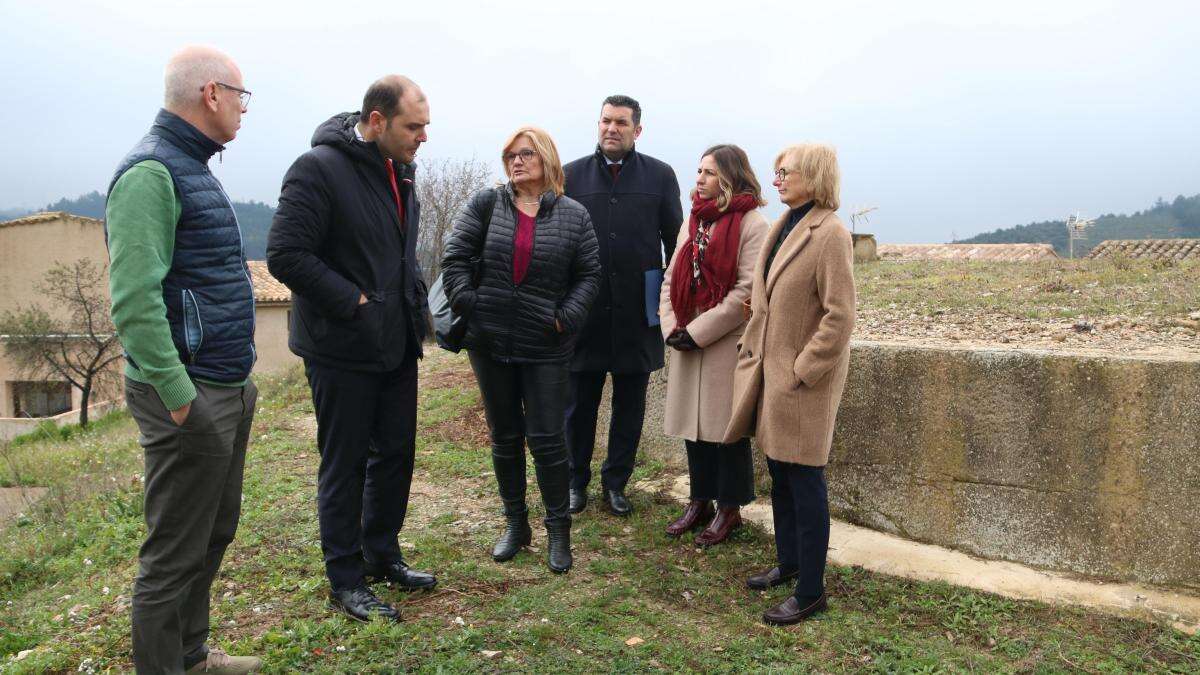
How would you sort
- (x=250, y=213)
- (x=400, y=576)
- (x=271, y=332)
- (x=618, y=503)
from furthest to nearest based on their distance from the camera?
(x=250, y=213)
(x=271, y=332)
(x=618, y=503)
(x=400, y=576)

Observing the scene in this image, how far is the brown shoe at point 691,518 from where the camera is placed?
14.5 ft

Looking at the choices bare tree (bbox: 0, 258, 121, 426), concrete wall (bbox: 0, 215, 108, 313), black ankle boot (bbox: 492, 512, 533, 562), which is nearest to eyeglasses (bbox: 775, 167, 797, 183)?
black ankle boot (bbox: 492, 512, 533, 562)

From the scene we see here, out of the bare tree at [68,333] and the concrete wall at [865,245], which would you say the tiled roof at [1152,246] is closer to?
the concrete wall at [865,245]

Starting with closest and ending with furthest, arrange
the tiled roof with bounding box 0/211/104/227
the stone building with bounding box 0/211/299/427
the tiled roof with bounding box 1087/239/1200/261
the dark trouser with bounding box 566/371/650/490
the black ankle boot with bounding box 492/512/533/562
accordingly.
→ the black ankle boot with bounding box 492/512/533/562, the dark trouser with bounding box 566/371/650/490, the tiled roof with bounding box 1087/239/1200/261, the tiled roof with bounding box 0/211/104/227, the stone building with bounding box 0/211/299/427

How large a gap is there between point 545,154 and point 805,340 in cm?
139

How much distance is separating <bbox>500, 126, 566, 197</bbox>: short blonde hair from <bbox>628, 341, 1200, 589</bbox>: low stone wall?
5.67 ft

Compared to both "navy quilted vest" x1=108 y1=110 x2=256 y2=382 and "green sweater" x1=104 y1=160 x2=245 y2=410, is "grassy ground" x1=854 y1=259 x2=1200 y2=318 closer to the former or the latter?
"navy quilted vest" x1=108 y1=110 x2=256 y2=382

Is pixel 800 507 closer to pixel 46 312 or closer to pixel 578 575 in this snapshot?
pixel 578 575

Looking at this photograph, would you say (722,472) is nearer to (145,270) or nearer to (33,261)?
(145,270)

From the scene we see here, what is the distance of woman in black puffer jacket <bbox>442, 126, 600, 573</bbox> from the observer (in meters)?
3.76

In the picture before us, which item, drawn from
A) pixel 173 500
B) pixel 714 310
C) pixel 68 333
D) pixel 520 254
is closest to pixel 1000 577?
pixel 714 310

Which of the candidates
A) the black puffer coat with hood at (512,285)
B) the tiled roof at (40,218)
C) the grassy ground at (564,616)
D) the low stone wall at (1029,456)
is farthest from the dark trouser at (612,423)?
the tiled roof at (40,218)

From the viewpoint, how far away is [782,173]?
3441 mm

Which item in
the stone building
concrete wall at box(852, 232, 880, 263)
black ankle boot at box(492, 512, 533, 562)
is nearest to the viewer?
black ankle boot at box(492, 512, 533, 562)
